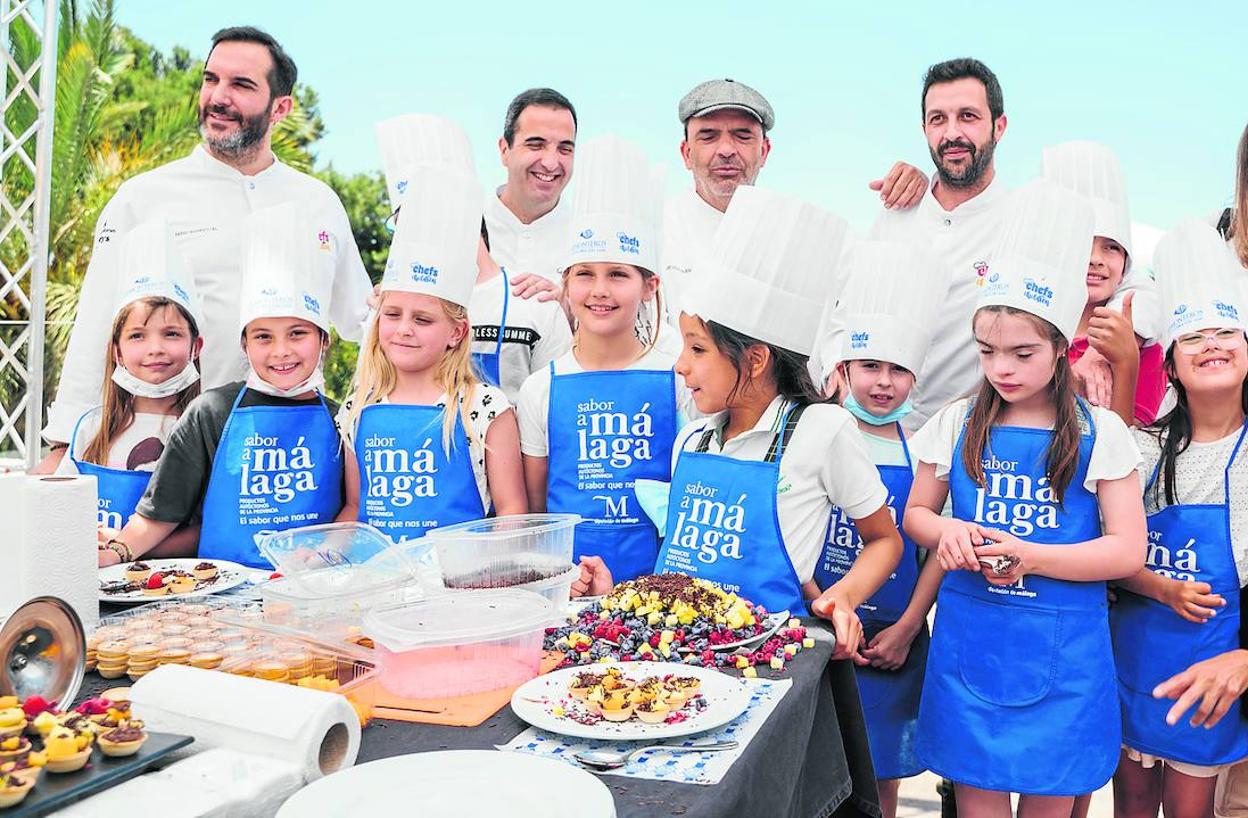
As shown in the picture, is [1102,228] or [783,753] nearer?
[783,753]

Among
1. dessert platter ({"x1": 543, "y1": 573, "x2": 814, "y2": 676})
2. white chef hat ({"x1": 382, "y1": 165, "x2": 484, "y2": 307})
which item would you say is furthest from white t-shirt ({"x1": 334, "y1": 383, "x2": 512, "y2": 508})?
dessert platter ({"x1": 543, "y1": 573, "x2": 814, "y2": 676})

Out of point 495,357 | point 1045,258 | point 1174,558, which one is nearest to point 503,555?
point 1045,258

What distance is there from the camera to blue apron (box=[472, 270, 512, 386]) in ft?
12.5

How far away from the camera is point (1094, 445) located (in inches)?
104

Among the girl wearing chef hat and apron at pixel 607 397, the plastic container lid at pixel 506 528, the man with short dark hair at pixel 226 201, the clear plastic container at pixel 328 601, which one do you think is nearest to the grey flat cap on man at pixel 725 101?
the girl wearing chef hat and apron at pixel 607 397

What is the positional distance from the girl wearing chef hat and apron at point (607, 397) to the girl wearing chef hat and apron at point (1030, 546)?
877 millimetres

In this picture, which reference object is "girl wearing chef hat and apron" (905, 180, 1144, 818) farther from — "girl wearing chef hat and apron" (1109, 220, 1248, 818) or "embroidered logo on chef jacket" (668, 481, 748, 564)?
"embroidered logo on chef jacket" (668, 481, 748, 564)

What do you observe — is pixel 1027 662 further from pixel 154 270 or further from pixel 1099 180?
pixel 154 270

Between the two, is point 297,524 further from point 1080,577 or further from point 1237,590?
point 1237,590

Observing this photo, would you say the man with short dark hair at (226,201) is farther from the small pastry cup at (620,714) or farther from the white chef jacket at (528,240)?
the small pastry cup at (620,714)

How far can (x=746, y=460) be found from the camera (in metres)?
2.65

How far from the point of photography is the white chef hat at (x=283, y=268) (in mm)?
3281

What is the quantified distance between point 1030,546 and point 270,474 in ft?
7.05

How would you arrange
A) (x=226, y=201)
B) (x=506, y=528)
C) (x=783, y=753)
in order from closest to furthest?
(x=783, y=753) → (x=506, y=528) → (x=226, y=201)
